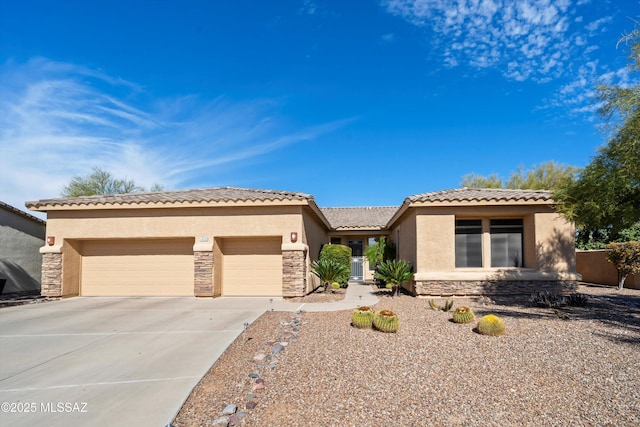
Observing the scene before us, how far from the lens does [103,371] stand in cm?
569

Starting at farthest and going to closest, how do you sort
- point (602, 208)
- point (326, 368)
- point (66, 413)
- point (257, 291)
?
point (257, 291) < point (602, 208) < point (326, 368) < point (66, 413)

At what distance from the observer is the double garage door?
46.4 feet

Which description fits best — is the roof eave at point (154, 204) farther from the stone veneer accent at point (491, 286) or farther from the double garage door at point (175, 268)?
the stone veneer accent at point (491, 286)

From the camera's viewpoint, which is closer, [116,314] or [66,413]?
[66,413]

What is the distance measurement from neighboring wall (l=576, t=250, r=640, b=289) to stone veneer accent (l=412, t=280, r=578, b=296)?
21.7 ft

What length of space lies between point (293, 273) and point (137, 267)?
617 centimetres

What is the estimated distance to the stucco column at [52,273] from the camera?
13.8 m

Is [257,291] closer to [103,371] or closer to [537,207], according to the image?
[103,371]

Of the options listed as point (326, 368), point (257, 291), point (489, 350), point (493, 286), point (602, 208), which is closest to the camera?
point (326, 368)

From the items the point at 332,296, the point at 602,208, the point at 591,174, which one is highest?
the point at 591,174

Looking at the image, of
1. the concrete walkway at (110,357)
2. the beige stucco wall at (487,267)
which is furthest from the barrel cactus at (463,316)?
the beige stucco wall at (487,267)

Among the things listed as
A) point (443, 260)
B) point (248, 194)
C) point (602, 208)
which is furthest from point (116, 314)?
point (602, 208)

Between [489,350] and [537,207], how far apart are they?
8470 mm

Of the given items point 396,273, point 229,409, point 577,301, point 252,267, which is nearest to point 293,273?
point 252,267
